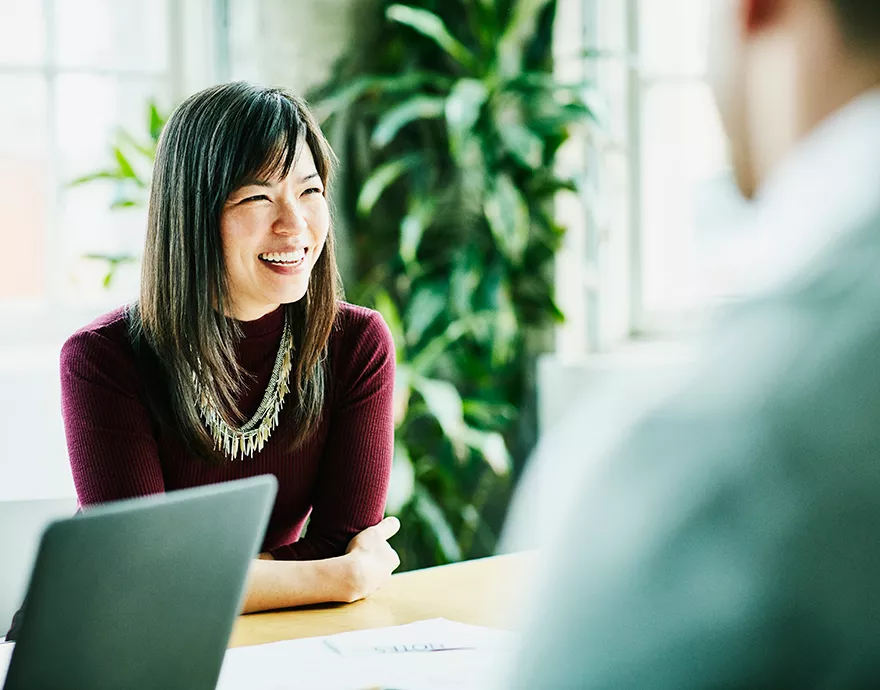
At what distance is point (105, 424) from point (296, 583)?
384 mm

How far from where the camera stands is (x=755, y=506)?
1.26 ft

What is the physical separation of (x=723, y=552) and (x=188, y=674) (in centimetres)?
75

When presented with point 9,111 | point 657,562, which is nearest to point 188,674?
point 657,562

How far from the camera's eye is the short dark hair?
0.41 metres

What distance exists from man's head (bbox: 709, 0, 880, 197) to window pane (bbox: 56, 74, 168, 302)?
118 inches

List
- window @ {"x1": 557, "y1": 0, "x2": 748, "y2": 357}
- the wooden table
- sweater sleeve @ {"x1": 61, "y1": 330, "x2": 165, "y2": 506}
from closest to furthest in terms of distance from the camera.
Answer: the wooden table, sweater sleeve @ {"x1": 61, "y1": 330, "x2": 165, "y2": 506}, window @ {"x1": 557, "y1": 0, "x2": 748, "y2": 357}

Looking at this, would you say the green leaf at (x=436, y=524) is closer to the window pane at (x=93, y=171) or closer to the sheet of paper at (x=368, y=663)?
the window pane at (x=93, y=171)

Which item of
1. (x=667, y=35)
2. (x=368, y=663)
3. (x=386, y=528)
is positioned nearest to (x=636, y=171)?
(x=667, y=35)

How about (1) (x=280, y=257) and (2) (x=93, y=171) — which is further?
(2) (x=93, y=171)

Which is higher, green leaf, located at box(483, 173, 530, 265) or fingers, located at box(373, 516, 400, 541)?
green leaf, located at box(483, 173, 530, 265)

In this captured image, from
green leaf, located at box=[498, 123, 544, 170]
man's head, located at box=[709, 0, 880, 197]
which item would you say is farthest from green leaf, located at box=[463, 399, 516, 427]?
man's head, located at box=[709, 0, 880, 197]

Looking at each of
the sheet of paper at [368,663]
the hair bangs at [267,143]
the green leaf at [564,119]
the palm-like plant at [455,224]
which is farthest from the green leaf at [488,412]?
the sheet of paper at [368,663]

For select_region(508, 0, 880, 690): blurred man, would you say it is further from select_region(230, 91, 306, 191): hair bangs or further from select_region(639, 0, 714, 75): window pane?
select_region(639, 0, 714, 75): window pane

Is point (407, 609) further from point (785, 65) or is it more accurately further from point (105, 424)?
point (785, 65)
